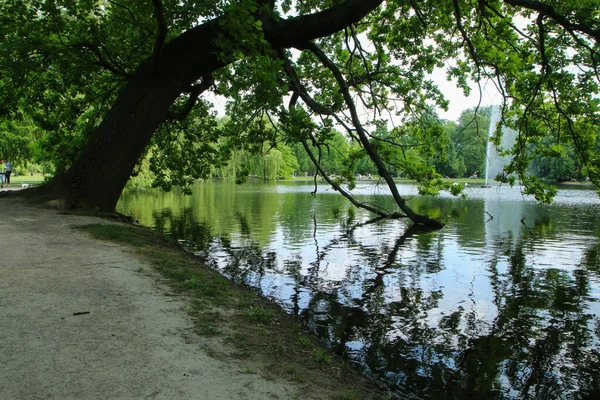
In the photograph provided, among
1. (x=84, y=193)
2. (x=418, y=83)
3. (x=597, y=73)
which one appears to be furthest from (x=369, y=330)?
(x=418, y=83)

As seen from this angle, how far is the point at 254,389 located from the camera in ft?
11.0

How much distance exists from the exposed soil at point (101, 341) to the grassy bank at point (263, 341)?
0.51 feet

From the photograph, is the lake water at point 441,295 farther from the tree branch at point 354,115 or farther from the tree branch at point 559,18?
the tree branch at point 559,18

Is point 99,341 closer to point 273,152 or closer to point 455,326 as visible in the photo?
point 455,326


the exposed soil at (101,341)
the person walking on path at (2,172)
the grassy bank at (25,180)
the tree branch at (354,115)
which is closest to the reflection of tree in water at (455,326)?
the exposed soil at (101,341)

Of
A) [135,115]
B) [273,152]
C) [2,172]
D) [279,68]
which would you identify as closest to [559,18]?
[279,68]

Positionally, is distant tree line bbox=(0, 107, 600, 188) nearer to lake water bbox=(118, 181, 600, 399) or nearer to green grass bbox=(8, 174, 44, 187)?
green grass bbox=(8, 174, 44, 187)

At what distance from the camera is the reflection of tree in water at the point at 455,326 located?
16.0 feet

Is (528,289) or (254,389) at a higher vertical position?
(254,389)

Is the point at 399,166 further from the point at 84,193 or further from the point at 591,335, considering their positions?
the point at 84,193

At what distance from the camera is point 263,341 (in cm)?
456

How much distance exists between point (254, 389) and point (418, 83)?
39.5 feet

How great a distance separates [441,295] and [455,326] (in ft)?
5.60

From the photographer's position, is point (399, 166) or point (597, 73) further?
point (399, 166)
